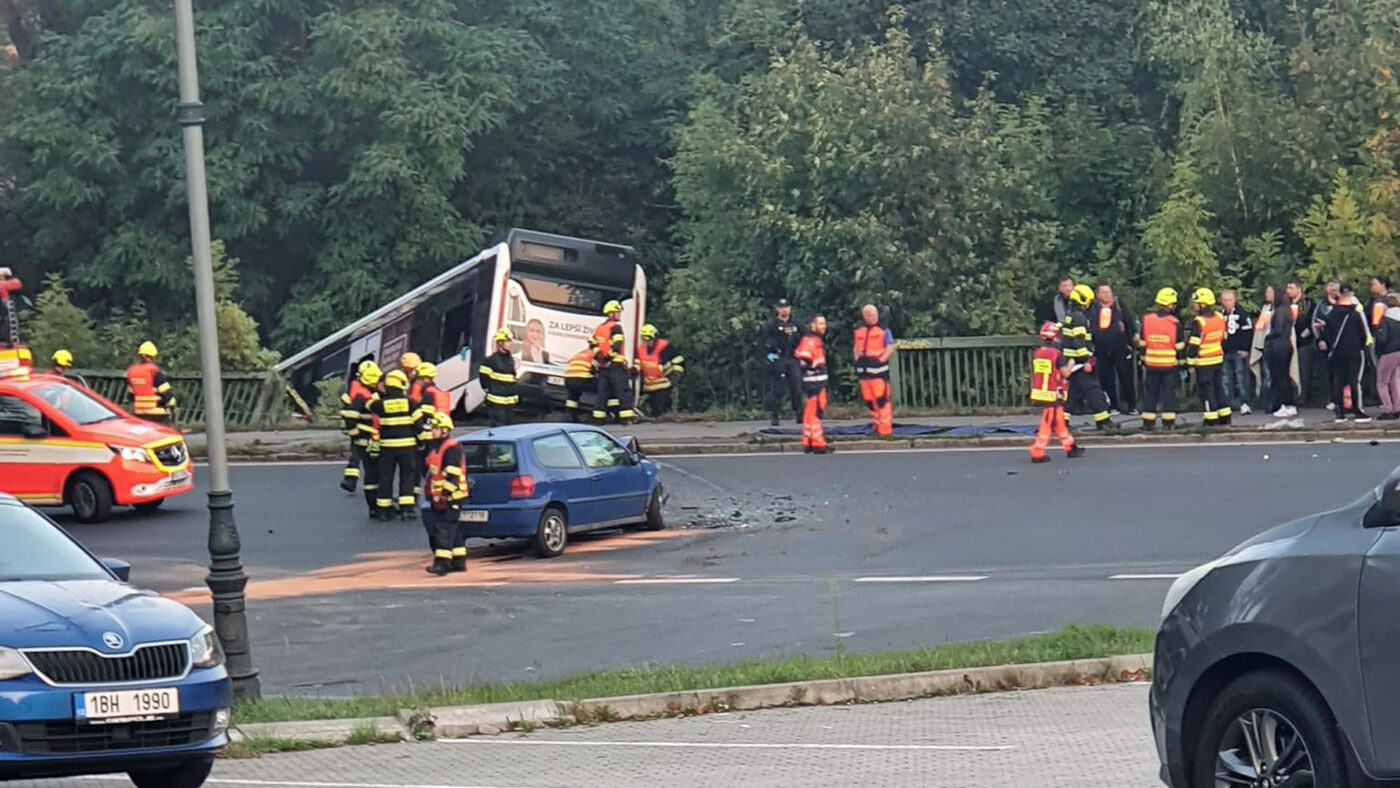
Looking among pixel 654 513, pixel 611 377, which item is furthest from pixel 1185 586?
pixel 611 377

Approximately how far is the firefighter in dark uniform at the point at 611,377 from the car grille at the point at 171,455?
7.61 meters

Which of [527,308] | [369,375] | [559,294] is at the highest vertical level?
[559,294]

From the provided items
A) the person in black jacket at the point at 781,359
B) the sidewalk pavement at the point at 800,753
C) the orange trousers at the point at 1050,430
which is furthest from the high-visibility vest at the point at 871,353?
the sidewalk pavement at the point at 800,753

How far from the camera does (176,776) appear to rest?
32.1ft

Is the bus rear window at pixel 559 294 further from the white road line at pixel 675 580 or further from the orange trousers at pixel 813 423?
the white road line at pixel 675 580

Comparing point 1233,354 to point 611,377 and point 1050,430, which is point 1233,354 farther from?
point 611,377

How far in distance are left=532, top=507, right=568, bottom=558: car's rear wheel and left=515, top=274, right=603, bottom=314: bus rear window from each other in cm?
1233

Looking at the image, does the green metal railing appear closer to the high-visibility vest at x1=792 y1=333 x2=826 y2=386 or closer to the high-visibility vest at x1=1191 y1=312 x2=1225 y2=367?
the high-visibility vest at x1=792 y1=333 x2=826 y2=386

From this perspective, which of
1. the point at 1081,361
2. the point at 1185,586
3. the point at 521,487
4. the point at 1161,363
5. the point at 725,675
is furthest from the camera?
the point at 1161,363

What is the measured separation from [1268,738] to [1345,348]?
2208 centimetres

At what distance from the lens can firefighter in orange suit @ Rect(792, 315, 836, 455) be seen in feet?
89.4

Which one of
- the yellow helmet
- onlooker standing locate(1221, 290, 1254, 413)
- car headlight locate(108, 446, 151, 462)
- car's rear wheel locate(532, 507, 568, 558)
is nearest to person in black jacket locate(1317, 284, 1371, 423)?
onlooker standing locate(1221, 290, 1254, 413)

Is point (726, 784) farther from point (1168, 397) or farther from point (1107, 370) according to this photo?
point (1107, 370)

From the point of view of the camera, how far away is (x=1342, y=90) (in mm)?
34938
